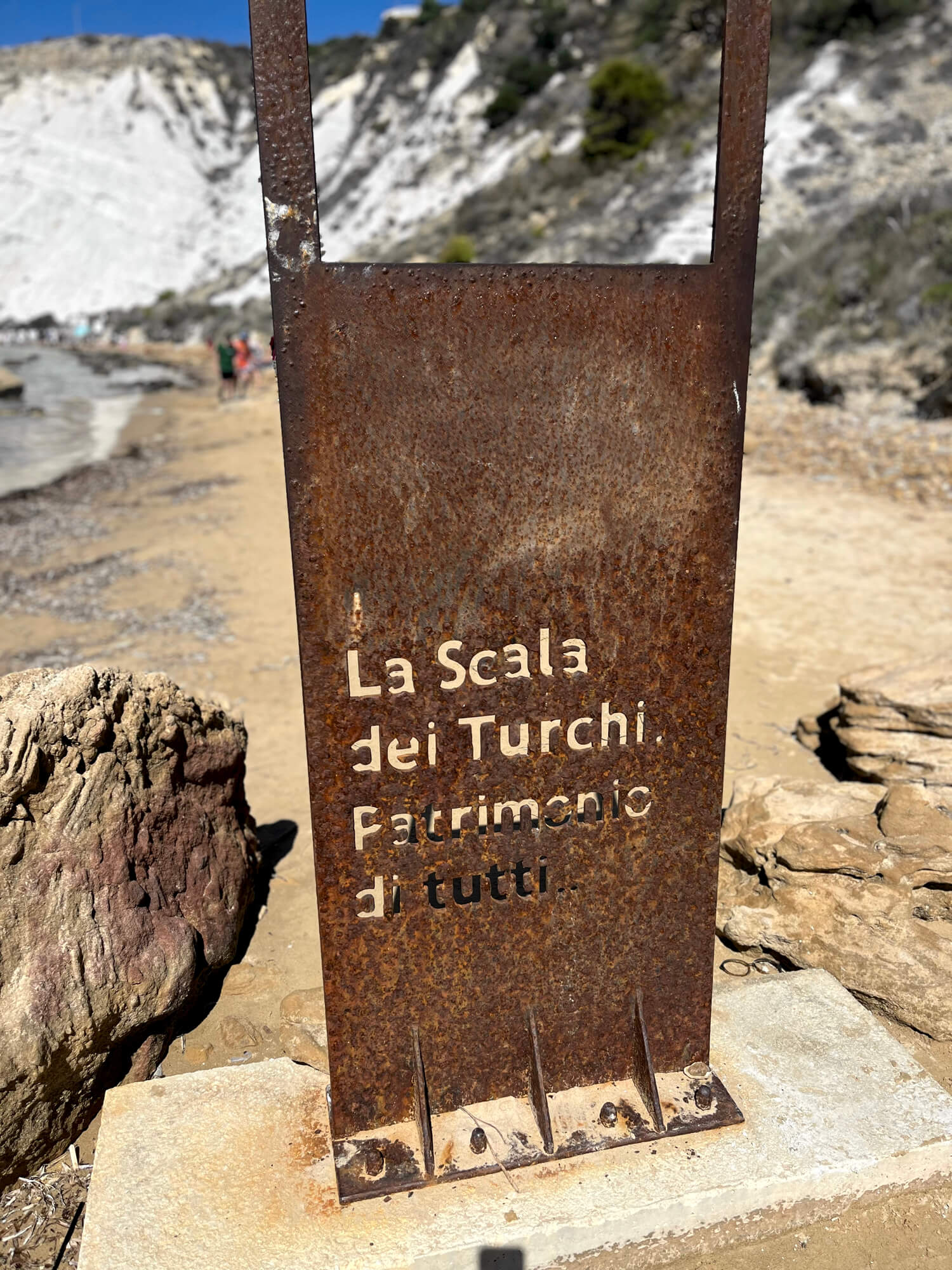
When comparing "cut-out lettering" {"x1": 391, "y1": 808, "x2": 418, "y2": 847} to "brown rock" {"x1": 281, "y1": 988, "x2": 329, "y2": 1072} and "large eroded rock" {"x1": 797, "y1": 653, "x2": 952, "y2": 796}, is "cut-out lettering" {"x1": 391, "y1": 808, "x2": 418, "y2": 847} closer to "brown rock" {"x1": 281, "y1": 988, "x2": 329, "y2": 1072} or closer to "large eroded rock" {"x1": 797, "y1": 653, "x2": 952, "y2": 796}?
"brown rock" {"x1": 281, "y1": 988, "x2": 329, "y2": 1072}

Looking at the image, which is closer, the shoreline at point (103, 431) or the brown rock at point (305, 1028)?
the brown rock at point (305, 1028)

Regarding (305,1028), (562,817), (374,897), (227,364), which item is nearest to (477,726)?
(562,817)

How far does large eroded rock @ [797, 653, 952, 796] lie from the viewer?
3531mm

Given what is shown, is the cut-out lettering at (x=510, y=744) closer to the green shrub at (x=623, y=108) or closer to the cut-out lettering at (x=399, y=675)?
the cut-out lettering at (x=399, y=675)

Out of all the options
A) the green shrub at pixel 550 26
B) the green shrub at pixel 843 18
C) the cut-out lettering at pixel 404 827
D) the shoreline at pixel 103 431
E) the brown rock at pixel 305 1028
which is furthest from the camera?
the green shrub at pixel 550 26

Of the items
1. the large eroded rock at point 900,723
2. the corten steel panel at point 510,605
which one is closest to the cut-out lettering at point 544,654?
the corten steel panel at point 510,605

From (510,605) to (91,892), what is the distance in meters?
1.36

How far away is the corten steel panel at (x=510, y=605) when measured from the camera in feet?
5.76

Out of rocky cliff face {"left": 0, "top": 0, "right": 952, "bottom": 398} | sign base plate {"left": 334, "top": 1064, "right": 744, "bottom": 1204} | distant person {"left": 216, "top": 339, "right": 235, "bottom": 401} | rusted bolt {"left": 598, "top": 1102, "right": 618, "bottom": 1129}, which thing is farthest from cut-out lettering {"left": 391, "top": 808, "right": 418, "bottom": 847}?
distant person {"left": 216, "top": 339, "right": 235, "bottom": 401}

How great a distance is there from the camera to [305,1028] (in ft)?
8.87

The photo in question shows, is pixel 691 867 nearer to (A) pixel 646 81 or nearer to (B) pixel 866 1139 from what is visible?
(B) pixel 866 1139

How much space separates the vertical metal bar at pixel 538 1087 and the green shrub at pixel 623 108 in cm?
3532

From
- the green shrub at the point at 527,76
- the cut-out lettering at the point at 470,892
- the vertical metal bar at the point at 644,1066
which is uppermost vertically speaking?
the green shrub at the point at 527,76

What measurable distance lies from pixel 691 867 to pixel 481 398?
4.00 feet
